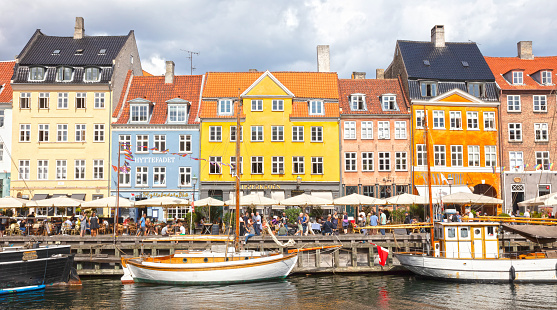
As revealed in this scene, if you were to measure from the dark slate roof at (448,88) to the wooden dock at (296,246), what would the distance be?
18.9 meters

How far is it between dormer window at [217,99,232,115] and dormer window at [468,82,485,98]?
66.1 ft

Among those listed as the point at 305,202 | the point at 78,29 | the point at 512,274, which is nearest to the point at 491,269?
the point at 512,274

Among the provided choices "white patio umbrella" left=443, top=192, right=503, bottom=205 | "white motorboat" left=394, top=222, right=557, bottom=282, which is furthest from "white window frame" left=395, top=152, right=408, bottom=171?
"white motorboat" left=394, top=222, right=557, bottom=282

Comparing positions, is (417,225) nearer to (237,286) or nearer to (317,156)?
(237,286)

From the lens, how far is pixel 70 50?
4838cm

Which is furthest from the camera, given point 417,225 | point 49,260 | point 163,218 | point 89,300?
point 163,218

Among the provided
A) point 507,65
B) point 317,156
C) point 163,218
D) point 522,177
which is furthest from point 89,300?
point 507,65

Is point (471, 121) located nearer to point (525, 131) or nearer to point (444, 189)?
point (525, 131)

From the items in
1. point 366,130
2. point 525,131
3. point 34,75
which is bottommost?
point 525,131

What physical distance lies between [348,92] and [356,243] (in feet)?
70.7

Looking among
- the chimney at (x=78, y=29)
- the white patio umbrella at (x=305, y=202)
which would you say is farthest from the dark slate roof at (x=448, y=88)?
the chimney at (x=78, y=29)

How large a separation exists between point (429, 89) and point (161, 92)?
2285cm

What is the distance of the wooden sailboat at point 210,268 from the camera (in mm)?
26078

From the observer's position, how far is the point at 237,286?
25703mm
